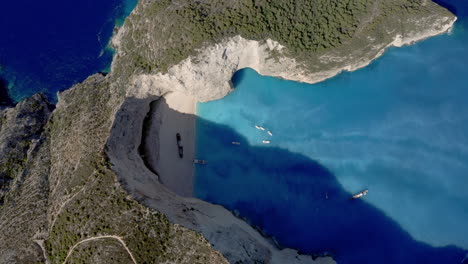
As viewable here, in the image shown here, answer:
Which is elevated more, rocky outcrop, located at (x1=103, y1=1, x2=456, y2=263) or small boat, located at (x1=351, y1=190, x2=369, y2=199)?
rocky outcrop, located at (x1=103, y1=1, x2=456, y2=263)

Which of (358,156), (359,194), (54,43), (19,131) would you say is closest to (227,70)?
(358,156)

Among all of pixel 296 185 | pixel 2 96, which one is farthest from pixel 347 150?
pixel 2 96

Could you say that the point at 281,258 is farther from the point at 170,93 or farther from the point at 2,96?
the point at 2,96

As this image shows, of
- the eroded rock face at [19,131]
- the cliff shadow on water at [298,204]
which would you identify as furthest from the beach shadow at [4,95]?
the cliff shadow on water at [298,204]

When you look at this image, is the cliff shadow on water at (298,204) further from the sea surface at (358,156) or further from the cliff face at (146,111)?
the cliff face at (146,111)

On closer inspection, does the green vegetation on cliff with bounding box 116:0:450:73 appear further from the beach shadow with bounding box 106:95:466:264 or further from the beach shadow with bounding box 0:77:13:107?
the beach shadow with bounding box 0:77:13:107

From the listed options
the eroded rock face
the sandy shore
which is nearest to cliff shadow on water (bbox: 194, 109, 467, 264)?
the sandy shore
